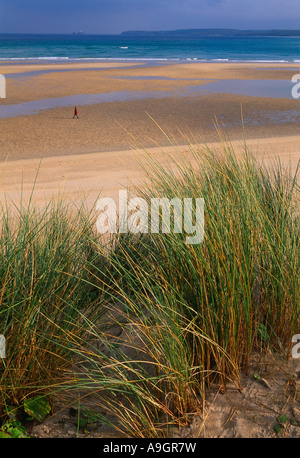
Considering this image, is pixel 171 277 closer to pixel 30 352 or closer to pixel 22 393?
pixel 30 352

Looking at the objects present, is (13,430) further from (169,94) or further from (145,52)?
(145,52)

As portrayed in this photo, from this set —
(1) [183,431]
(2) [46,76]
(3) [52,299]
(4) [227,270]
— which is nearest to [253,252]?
(4) [227,270]

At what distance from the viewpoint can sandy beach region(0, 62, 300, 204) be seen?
723 cm

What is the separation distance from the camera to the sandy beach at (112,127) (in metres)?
7.23

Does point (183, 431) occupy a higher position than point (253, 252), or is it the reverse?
point (253, 252)

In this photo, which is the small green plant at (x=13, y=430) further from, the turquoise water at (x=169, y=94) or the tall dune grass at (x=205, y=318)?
the turquoise water at (x=169, y=94)

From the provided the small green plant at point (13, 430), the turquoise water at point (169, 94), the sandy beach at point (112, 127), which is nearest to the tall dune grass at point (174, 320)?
the small green plant at point (13, 430)

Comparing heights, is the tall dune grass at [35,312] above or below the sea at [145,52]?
below

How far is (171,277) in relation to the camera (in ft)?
7.91

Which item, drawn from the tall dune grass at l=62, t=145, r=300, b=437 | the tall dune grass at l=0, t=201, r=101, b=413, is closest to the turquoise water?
the tall dune grass at l=62, t=145, r=300, b=437

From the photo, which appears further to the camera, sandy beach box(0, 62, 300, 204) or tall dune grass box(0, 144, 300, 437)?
sandy beach box(0, 62, 300, 204)

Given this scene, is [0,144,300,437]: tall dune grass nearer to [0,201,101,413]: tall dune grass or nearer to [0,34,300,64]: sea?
[0,201,101,413]: tall dune grass

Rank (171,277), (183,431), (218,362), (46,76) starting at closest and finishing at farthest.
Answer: (183,431) → (218,362) → (171,277) → (46,76)

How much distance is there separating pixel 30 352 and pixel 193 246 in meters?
0.99
